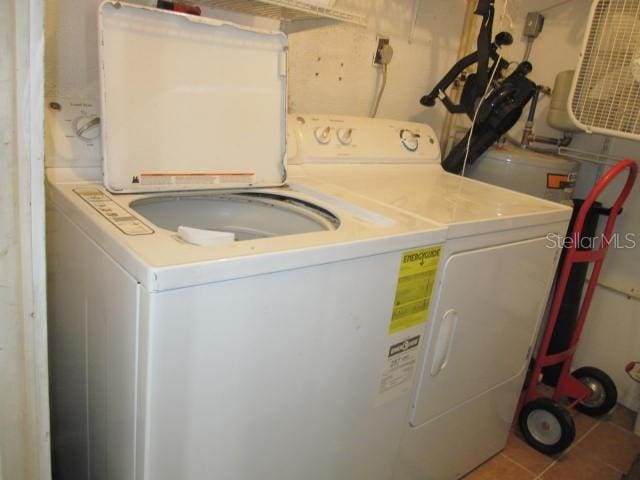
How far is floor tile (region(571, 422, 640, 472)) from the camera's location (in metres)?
2.10

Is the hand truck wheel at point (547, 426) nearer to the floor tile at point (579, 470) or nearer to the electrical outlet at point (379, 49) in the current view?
the floor tile at point (579, 470)

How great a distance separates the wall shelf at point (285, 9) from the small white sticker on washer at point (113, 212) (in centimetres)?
64

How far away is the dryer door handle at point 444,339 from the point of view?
4.51 feet

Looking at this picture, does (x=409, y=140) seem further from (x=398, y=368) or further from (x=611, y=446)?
(x=611, y=446)

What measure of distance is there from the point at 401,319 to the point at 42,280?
819 mm

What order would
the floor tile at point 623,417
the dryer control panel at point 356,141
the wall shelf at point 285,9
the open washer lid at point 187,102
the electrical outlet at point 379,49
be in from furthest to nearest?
the floor tile at point 623,417, the electrical outlet at point 379,49, the dryer control panel at point 356,141, the wall shelf at point 285,9, the open washer lid at point 187,102

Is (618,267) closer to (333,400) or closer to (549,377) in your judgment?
(549,377)

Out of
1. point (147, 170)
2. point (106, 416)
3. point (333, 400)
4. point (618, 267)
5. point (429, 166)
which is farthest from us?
point (618, 267)

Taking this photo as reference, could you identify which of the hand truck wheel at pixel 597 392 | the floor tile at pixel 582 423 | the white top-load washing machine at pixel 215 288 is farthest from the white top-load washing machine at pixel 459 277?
the hand truck wheel at pixel 597 392

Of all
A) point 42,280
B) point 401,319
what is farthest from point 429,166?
point 42,280

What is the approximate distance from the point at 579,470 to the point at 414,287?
1425mm

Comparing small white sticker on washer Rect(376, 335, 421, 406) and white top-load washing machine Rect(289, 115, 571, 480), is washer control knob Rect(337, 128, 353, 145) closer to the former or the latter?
white top-load washing machine Rect(289, 115, 571, 480)

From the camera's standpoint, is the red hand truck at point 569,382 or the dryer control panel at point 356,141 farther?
the red hand truck at point 569,382

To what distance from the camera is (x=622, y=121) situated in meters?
1.71
